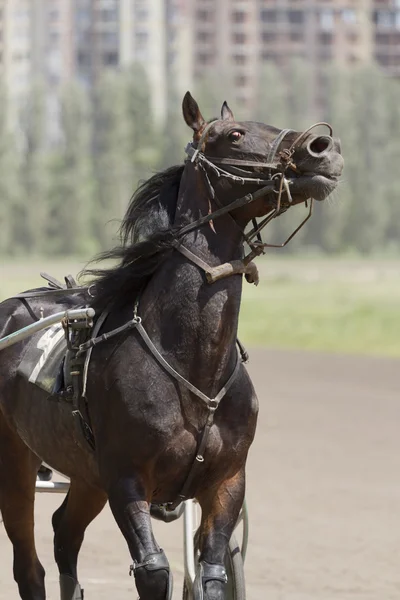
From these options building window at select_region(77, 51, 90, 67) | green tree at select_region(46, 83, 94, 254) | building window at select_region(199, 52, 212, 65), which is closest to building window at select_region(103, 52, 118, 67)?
building window at select_region(77, 51, 90, 67)

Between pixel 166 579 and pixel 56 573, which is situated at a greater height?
pixel 166 579

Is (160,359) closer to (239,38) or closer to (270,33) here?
(270,33)

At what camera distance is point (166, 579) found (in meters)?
4.38

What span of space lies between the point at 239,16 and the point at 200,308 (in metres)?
100

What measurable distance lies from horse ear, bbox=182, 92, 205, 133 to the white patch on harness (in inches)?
46.7

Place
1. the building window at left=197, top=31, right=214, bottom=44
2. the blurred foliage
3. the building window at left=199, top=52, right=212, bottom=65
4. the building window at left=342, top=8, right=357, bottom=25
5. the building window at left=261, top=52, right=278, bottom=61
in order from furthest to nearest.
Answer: the building window at left=342, top=8, right=357, bottom=25 → the building window at left=199, top=52, right=212, bottom=65 → the building window at left=261, top=52, right=278, bottom=61 → the building window at left=197, top=31, right=214, bottom=44 → the blurred foliage

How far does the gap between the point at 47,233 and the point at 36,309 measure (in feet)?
189

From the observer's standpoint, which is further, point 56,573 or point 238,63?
point 238,63

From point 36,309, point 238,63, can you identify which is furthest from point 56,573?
point 238,63

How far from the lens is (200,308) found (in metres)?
4.49

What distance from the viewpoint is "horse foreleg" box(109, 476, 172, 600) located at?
435 cm

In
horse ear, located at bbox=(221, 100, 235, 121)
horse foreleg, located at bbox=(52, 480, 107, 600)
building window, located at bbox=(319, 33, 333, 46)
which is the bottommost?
horse foreleg, located at bbox=(52, 480, 107, 600)

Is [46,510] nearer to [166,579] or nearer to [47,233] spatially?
[166,579]

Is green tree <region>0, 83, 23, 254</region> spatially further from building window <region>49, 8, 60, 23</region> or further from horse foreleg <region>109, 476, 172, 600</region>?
horse foreleg <region>109, 476, 172, 600</region>
